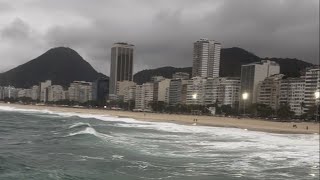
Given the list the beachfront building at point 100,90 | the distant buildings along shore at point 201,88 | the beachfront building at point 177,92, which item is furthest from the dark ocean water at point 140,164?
the beachfront building at point 100,90

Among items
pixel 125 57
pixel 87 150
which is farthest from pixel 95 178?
pixel 125 57

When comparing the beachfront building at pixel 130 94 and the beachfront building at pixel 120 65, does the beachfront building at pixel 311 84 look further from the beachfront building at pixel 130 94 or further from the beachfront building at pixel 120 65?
the beachfront building at pixel 120 65

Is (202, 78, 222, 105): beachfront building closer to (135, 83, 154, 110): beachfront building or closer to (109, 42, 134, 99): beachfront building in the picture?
(135, 83, 154, 110): beachfront building

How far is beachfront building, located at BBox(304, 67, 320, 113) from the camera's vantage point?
97.8 meters

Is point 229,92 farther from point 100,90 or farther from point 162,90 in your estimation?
point 100,90

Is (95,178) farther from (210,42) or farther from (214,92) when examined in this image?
(210,42)

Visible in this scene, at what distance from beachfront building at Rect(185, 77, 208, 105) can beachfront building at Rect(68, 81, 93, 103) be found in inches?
1887

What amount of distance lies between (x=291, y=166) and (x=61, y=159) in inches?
328

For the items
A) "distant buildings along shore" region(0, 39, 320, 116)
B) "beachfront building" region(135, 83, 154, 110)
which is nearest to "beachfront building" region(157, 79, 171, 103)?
"distant buildings along shore" region(0, 39, 320, 116)

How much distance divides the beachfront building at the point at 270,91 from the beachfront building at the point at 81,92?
72525 mm

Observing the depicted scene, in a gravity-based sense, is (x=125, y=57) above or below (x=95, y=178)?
above

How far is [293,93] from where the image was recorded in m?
105

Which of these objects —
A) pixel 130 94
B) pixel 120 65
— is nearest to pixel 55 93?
pixel 130 94

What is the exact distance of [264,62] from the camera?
426ft
